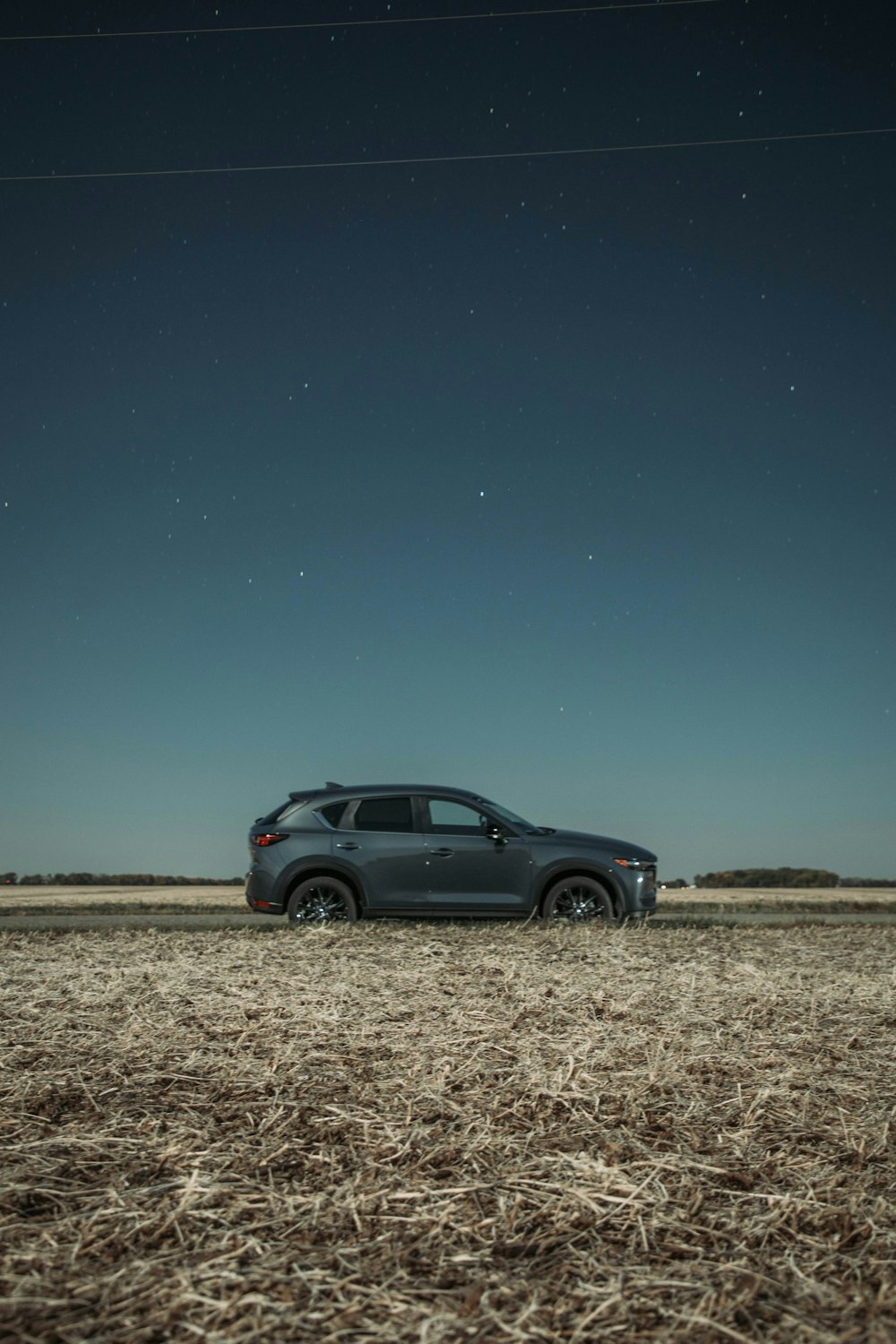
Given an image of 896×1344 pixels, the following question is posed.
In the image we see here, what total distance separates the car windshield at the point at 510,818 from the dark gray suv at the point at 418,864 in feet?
0.15

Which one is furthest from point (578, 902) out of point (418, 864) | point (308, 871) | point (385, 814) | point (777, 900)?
point (777, 900)

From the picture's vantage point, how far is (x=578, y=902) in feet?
36.5

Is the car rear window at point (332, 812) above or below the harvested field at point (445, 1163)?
above

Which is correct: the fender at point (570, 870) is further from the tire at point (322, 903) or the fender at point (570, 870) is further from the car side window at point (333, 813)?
the car side window at point (333, 813)

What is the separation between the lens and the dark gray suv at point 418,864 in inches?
429

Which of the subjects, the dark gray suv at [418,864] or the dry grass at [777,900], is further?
the dry grass at [777,900]

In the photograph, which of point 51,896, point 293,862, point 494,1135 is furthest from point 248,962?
point 51,896

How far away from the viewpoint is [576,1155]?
3580 mm

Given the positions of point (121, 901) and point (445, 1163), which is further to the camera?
point (121, 901)

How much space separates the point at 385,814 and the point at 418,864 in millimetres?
677

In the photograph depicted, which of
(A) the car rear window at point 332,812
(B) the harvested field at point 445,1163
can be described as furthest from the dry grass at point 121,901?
(B) the harvested field at point 445,1163

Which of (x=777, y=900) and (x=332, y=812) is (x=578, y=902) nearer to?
(x=332, y=812)

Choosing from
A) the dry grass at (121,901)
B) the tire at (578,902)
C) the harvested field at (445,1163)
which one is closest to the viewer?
the harvested field at (445,1163)

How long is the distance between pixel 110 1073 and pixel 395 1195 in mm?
2093
